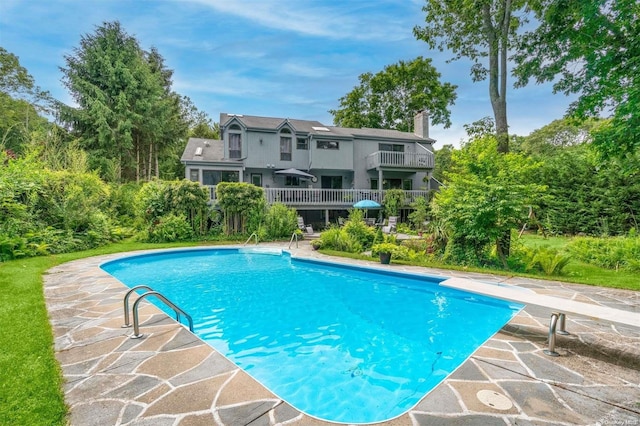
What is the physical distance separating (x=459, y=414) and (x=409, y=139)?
21.7 m

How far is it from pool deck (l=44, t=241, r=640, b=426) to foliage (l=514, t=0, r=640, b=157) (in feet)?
16.2

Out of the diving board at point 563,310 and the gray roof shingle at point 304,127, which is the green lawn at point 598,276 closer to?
the diving board at point 563,310

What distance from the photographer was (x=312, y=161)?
1992 centimetres

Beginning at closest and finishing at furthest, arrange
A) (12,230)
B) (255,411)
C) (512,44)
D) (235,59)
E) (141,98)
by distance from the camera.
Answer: (255,411), (12,230), (512,44), (235,59), (141,98)

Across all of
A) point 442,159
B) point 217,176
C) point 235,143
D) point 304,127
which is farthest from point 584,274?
point 442,159

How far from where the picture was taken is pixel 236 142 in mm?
18984

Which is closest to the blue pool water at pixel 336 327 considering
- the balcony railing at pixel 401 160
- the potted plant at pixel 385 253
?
the potted plant at pixel 385 253

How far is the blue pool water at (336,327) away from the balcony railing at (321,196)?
27.9 ft

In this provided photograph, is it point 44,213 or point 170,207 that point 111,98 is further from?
point 44,213

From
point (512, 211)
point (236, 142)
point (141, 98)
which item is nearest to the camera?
point (512, 211)

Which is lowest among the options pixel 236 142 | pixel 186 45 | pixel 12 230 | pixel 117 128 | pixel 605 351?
pixel 605 351

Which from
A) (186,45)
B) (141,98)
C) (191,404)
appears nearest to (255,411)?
(191,404)

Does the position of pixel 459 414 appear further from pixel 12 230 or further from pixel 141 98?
pixel 141 98

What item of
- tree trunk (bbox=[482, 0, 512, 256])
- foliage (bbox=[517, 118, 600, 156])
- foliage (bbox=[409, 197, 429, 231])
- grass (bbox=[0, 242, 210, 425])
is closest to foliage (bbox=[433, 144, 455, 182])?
foliage (bbox=[517, 118, 600, 156])
